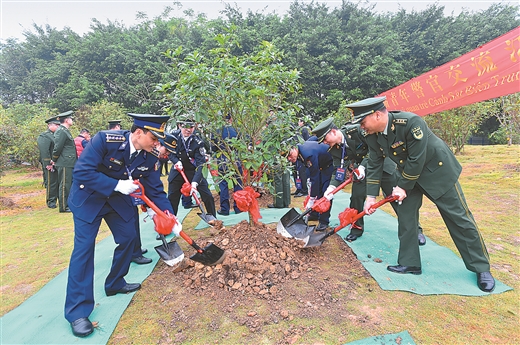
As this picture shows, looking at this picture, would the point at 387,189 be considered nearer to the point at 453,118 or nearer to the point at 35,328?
the point at 35,328

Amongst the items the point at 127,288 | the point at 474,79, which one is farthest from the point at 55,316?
the point at 474,79

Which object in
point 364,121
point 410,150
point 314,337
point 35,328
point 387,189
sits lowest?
point 35,328

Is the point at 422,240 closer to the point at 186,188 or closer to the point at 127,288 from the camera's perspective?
the point at 186,188

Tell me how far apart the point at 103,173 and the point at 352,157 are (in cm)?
311

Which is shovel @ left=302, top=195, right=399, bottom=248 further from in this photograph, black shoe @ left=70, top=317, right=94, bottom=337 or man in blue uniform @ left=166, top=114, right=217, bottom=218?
black shoe @ left=70, top=317, right=94, bottom=337

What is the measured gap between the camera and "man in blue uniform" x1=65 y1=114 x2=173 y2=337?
2.21 meters

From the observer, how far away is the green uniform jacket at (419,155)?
8.37ft

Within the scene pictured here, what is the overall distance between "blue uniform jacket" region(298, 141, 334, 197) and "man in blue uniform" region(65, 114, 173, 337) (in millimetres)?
2340

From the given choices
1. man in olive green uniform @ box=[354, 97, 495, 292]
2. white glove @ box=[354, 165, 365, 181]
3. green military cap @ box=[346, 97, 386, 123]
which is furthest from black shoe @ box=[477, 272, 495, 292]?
green military cap @ box=[346, 97, 386, 123]

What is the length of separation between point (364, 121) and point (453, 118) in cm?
1095

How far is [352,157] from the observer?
383 centimetres

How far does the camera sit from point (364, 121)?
2.67m

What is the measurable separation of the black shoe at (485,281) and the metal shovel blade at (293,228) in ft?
5.54

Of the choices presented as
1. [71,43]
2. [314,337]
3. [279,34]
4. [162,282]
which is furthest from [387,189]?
[71,43]
